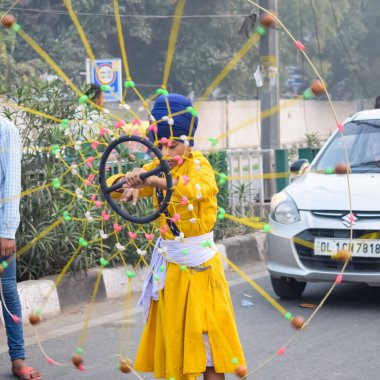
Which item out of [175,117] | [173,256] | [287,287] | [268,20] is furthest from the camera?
[287,287]

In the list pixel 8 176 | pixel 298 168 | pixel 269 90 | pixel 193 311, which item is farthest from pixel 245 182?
pixel 193 311

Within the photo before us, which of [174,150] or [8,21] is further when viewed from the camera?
[174,150]

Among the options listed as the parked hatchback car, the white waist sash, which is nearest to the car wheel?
the parked hatchback car

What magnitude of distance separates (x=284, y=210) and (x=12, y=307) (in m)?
2.95

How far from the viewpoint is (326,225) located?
738 centimetres

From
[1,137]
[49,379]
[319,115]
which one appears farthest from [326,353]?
[319,115]

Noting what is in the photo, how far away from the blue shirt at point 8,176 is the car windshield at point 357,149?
339cm

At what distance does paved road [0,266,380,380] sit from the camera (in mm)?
5715

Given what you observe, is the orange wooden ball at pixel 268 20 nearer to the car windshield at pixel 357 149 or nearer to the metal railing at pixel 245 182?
the car windshield at pixel 357 149

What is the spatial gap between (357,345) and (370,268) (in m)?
1.13

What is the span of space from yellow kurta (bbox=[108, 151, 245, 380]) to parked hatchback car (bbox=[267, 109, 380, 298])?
2882mm

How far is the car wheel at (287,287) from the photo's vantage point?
7895mm

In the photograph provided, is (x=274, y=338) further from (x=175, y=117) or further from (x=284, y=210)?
(x=175, y=117)

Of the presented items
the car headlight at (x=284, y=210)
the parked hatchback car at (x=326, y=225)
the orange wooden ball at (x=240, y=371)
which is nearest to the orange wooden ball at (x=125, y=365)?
the orange wooden ball at (x=240, y=371)
